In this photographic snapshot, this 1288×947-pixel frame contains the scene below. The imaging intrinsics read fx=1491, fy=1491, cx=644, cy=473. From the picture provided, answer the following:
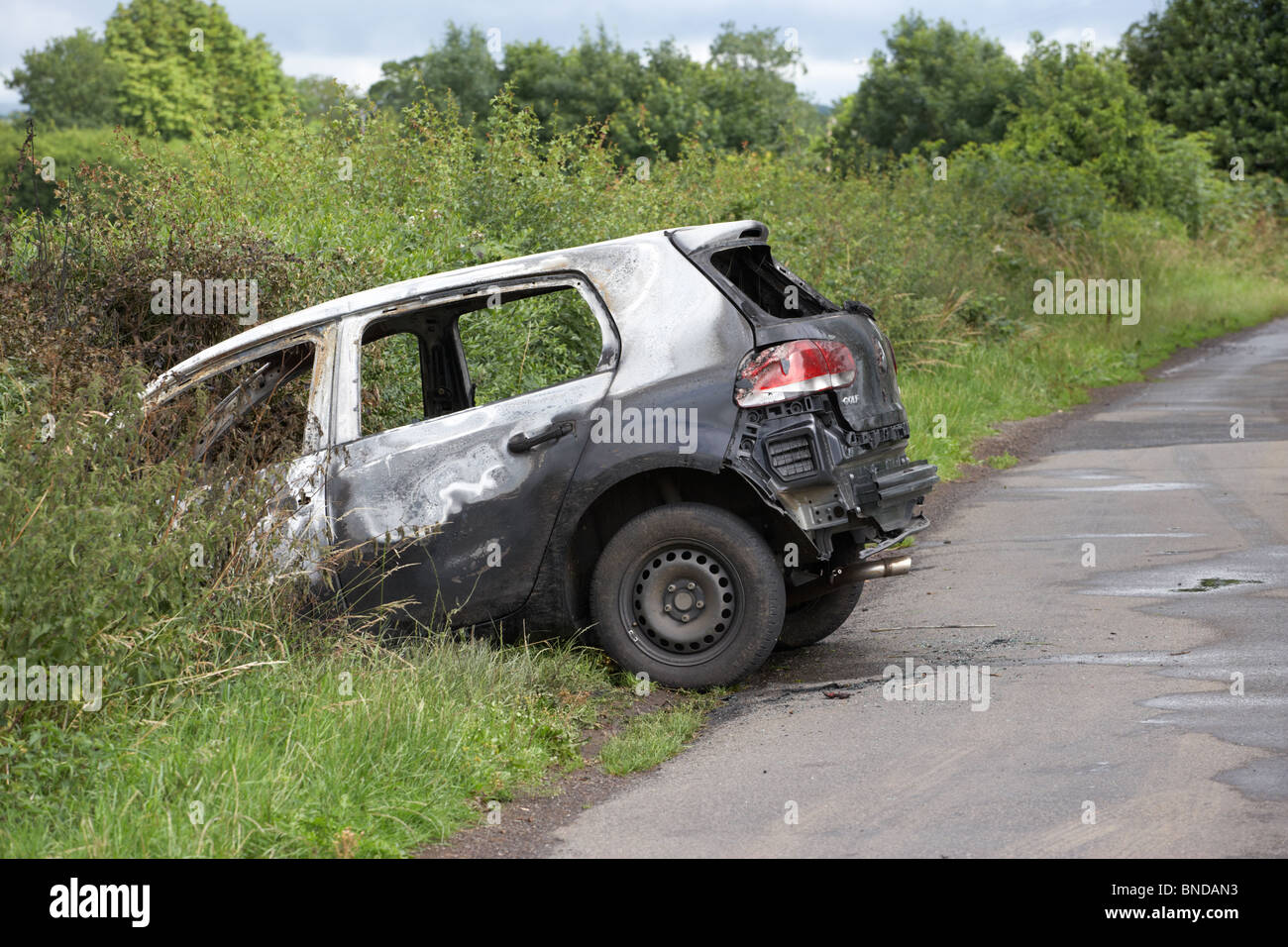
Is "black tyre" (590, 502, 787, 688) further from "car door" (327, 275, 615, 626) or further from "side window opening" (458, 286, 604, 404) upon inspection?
"side window opening" (458, 286, 604, 404)

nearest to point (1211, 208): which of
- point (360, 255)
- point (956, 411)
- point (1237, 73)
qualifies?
point (1237, 73)

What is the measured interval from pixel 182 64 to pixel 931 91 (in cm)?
4510

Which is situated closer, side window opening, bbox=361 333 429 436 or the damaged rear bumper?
the damaged rear bumper

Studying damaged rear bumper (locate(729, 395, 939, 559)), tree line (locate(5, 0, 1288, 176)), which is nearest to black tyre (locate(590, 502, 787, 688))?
damaged rear bumper (locate(729, 395, 939, 559))

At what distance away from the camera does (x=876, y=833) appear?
16.1ft

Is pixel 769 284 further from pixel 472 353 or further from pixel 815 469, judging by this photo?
pixel 472 353

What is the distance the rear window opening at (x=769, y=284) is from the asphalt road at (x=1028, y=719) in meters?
1.79

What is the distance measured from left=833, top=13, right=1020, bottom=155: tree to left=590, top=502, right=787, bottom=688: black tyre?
4881 centimetres

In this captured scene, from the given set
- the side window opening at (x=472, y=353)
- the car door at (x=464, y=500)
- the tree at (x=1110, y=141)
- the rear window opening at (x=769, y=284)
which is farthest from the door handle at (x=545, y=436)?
the tree at (x=1110, y=141)

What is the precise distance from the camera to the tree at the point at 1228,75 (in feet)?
166

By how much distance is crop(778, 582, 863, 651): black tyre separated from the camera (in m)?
7.84

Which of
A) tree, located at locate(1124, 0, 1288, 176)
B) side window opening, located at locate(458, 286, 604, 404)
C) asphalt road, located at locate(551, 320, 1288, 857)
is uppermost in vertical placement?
tree, located at locate(1124, 0, 1288, 176)
